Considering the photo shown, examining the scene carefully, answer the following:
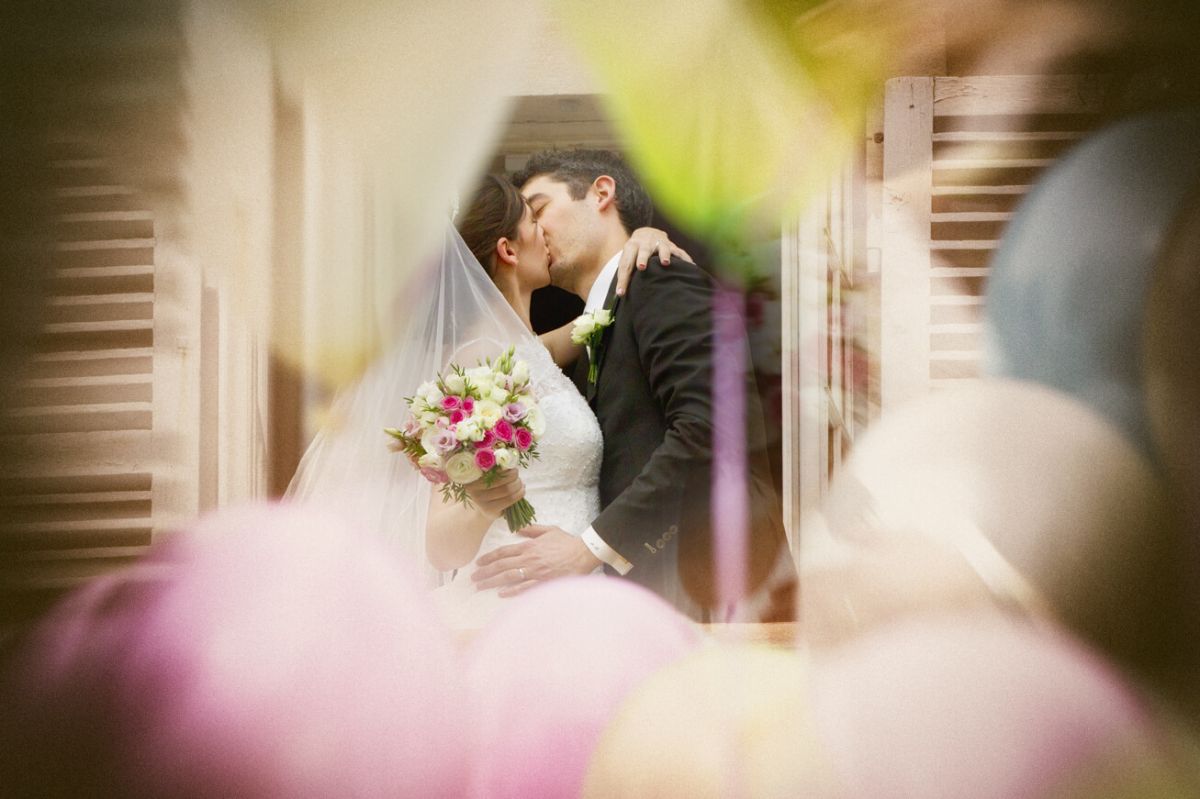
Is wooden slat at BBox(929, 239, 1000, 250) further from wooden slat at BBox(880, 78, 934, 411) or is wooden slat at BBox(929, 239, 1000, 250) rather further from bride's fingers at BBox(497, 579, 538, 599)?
bride's fingers at BBox(497, 579, 538, 599)

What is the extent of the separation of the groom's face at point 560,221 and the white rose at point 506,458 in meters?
0.37

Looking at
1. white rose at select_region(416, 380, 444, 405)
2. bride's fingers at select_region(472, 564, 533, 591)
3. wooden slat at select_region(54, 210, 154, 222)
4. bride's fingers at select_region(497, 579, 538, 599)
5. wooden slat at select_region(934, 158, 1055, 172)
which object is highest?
wooden slat at select_region(934, 158, 1055, 172)

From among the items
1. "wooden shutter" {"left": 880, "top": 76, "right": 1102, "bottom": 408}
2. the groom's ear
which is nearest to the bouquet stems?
the groom's ear

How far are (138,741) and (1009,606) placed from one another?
1712 mm

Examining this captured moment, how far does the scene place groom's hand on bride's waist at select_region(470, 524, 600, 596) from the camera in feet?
5.32

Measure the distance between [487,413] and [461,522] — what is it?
0.24 m

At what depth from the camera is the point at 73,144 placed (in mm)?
1695

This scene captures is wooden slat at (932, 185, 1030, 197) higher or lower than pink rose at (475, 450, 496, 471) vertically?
higher

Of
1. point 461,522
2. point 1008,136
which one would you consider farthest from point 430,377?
point 1008,136

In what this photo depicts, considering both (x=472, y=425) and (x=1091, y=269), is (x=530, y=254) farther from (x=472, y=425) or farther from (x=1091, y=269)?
(x=1091, y=269)

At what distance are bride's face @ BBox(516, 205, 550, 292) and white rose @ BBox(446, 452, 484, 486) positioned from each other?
37 cm

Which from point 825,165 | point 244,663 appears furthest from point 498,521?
point 825,165

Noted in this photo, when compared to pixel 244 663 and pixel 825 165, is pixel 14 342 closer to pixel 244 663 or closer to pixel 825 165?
pixel 244 663

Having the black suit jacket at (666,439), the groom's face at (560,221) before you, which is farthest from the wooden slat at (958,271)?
the groom's face at (560,221)
